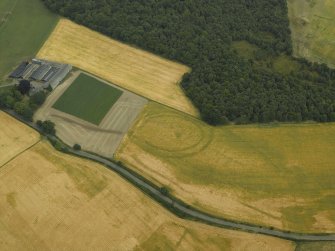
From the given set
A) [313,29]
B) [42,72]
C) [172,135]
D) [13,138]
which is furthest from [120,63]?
[313,29]

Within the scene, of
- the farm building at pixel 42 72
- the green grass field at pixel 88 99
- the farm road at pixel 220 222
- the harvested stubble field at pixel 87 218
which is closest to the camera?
the harvested stubble field at pixel 87 218

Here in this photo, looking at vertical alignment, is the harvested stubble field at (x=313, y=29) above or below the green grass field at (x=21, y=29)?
below

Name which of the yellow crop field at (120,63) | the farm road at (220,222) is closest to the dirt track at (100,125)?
the yellow crop field at (120,63)

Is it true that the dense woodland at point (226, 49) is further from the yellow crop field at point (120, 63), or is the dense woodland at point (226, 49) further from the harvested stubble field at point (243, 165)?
the harvested stubble field at point (243, 165)

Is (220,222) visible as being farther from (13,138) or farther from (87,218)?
(13,138)

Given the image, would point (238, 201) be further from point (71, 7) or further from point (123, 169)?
point (71, 7)
